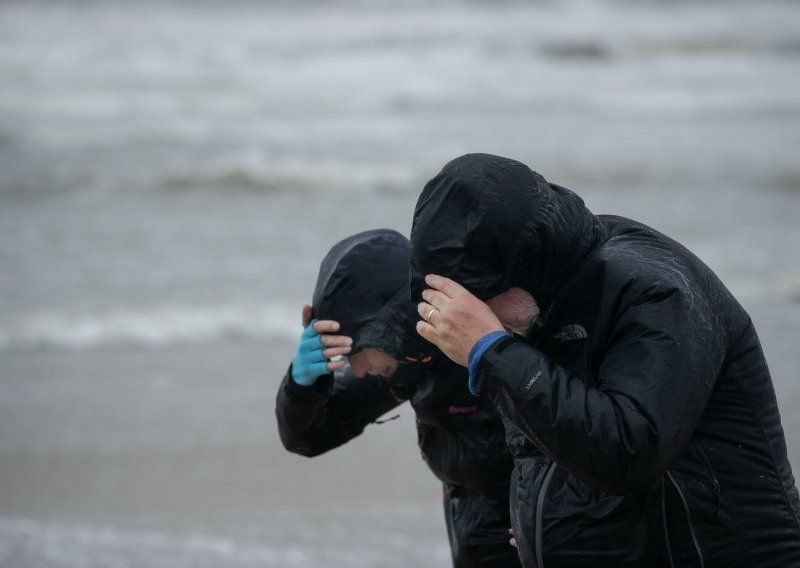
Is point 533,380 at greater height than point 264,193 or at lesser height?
lesser

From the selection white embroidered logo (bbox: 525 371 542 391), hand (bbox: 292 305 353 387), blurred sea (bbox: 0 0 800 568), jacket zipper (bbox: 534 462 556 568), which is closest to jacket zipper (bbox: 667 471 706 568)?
jacket zipper (bbox: 534 462 556 568)

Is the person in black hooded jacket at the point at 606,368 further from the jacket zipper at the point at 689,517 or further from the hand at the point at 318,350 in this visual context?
the hand at the point at 318,350

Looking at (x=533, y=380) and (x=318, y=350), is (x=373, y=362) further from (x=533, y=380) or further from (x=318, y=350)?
(x=533, y=380)

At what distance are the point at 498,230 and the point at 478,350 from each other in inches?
8.6

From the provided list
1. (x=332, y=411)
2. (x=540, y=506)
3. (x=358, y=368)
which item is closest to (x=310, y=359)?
(x=358, y=368)

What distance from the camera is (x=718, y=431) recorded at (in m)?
2.10

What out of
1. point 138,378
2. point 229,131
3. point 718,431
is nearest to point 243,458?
point 138,378

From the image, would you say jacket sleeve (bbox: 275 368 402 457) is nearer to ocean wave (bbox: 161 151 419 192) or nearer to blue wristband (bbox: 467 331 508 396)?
blue wristband (bbox: 467 331 508 396)

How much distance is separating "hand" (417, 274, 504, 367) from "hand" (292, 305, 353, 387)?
2.54 feet

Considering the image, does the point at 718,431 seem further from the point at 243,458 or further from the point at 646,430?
the point at 243,458

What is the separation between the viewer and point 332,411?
311cm

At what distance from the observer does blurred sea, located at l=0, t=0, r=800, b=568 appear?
527 centimetres

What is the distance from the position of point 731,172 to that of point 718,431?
36.7 ft

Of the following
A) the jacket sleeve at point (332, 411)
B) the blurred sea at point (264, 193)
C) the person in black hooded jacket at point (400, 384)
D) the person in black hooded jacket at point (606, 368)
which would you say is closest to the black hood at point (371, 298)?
the person in black hooded jacket at point (400, 384)
